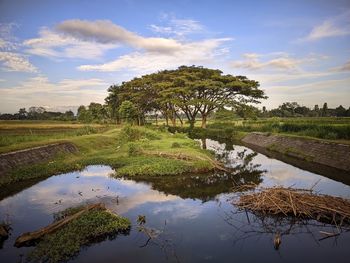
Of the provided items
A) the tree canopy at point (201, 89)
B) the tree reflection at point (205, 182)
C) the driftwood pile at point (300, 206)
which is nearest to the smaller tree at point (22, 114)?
the tree canopy at point (201, 89)

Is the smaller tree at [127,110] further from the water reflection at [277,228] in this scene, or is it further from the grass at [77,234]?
the water reflection at [277,228]

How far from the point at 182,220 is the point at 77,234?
15.4 ft

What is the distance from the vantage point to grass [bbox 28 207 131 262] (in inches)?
388

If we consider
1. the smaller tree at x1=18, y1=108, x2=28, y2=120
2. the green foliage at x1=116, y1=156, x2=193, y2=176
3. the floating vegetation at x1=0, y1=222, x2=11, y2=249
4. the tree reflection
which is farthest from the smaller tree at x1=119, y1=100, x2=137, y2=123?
the smaller tree at x1=18, y1=108, x2=28, y2=120

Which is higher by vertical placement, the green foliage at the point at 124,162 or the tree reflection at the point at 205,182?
the green foliage at the point at 124,162

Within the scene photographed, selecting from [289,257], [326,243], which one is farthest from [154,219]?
[326,243]

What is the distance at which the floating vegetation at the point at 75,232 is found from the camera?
32.5 feet

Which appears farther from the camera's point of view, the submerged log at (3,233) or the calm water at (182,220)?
the submerged log at (3,233)

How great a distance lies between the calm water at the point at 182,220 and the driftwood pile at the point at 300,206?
22.1 inches

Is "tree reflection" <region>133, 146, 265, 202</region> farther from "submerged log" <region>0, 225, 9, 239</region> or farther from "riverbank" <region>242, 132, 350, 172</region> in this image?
"submerged log" <region>0, 225, 9, 239</region>

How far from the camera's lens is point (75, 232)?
36.9ft

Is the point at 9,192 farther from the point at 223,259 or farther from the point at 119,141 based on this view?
the point at 119,141

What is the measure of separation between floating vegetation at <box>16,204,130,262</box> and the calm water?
40 centimetres

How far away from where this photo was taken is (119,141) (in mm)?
38344
